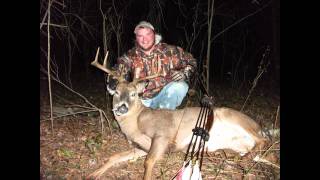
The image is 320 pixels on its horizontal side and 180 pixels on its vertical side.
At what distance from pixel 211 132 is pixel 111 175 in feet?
4.50

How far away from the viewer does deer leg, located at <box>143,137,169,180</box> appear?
404 centimetres

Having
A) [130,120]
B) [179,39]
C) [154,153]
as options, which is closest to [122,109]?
[130,120]

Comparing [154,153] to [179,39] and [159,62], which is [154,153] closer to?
[159,62]

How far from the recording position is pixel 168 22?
17125mm

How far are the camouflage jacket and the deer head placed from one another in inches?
21.9

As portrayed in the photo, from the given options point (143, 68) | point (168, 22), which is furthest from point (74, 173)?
point (168, 22)

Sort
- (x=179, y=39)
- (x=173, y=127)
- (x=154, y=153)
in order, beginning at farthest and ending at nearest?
1. (x=179, y=39)
2. (x=173, y=127)
3. (x=154, y=153)

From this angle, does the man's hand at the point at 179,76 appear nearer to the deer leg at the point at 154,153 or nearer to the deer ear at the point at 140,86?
the deer ear at the point at 140,86

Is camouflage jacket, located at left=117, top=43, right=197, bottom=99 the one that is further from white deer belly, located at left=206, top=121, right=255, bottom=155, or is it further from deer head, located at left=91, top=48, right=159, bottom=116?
white deer belly, located at left=206, top=121, right=255, bottom=155

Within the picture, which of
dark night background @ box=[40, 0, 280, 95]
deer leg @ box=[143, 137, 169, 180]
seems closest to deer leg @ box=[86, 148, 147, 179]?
deer leg @ box=[143, 137, 169, 180]

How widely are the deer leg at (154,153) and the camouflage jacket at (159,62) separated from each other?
4.38ft

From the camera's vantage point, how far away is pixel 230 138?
16.0 ft

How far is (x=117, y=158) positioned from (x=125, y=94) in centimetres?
93
